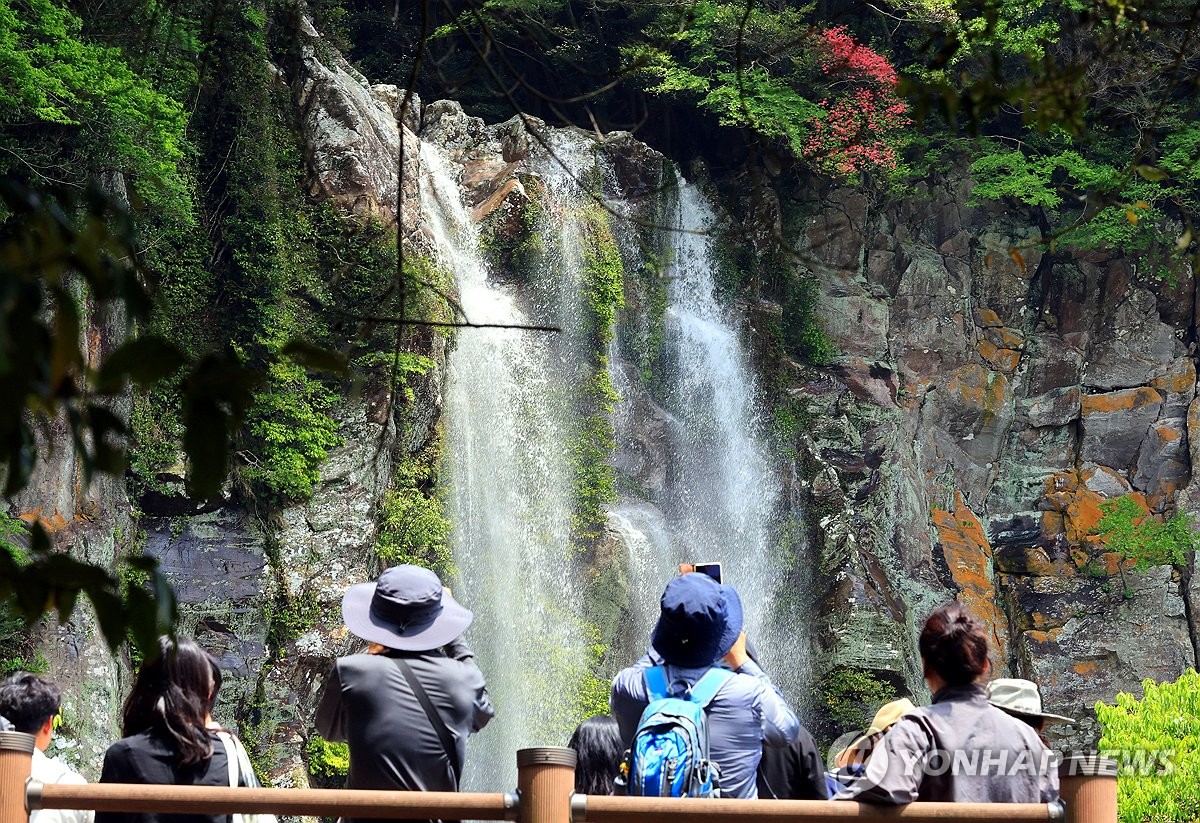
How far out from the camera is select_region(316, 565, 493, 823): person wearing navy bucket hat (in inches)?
136

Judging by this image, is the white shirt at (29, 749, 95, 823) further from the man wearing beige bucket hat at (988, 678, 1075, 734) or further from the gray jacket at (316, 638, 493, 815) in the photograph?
the man wearing beige bucket hat at (988, 678, 1075, 734)

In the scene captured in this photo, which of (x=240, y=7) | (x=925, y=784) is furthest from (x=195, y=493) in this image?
(x=240, y=7)

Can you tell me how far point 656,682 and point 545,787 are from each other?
2.04 feet

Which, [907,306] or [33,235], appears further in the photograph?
[907,306]

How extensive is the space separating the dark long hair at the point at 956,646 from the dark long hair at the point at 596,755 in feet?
2.77

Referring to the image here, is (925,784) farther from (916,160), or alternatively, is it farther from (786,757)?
(916,160)

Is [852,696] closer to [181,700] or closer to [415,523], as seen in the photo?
[415,523]

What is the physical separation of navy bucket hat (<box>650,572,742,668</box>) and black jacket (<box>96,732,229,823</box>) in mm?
1090

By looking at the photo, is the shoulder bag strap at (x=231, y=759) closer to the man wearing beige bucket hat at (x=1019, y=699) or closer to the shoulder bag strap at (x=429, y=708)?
the shoulder bag strap at (x=429, y=708)

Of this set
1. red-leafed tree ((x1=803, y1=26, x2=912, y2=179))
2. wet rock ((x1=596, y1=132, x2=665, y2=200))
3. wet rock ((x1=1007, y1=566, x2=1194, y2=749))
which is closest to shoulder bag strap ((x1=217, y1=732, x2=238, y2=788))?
wet rock ((x1=596, y1=132, x2=665, y2=200))

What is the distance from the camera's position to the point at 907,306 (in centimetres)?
1658

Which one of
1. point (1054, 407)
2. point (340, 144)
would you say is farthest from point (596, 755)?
point (1054, 407)

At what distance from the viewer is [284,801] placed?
107 inches

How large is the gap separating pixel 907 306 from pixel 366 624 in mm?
13826
